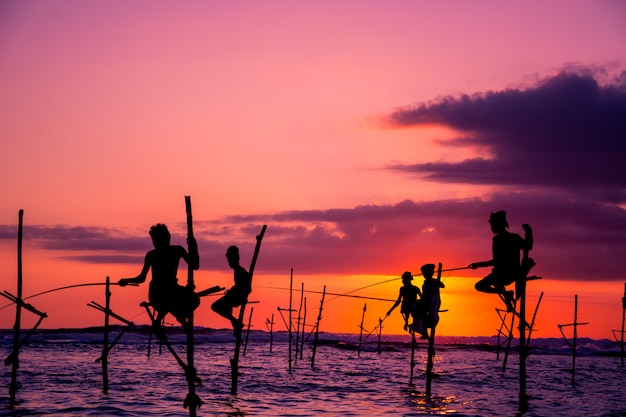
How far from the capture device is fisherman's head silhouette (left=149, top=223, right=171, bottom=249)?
14.5m

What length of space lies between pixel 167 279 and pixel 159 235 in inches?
34.0

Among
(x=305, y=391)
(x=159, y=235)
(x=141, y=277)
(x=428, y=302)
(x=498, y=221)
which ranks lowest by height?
(x=305, y=391)

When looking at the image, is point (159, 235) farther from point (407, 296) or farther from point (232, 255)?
point (407, 296)

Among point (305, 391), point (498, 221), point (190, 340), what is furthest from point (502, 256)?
point (305, 391)

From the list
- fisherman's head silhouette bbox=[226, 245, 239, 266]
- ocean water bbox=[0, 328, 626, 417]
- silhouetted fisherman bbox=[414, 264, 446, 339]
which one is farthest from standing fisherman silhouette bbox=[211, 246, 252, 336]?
silhouetted fisherman bbox=[414, 264, 446, 339]

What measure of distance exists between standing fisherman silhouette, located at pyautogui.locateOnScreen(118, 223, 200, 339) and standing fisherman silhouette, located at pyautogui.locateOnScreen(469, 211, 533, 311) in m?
7.69

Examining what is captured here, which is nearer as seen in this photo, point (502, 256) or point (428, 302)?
point (502, 256)

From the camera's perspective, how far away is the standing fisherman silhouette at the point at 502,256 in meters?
18.4

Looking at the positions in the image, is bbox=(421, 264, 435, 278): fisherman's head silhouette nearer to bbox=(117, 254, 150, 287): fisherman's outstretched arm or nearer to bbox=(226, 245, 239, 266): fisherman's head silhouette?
bbox=(226, 245, 239, 266): fisherman's head silhouette

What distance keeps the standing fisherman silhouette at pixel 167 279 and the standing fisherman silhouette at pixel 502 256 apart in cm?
769

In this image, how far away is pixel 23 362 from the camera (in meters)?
41.2

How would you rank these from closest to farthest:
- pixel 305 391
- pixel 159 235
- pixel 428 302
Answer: pixel 159 235 → pixel 428 302 → pixel 305 391

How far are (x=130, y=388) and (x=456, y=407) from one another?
11003 mm

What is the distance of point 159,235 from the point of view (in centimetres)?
1452
